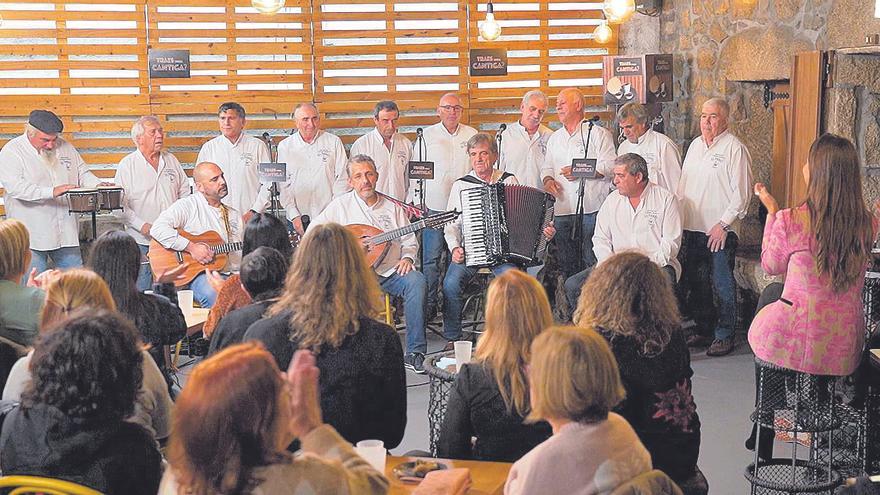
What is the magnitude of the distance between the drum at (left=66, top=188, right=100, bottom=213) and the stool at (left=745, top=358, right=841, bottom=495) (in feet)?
15.6

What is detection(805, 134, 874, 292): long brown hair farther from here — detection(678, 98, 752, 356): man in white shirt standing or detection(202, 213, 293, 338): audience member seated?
detection(678, 98, 752, 356): man in white shirt standing

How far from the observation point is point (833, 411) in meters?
4.63

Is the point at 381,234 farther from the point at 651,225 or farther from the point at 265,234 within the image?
the point at 265,234

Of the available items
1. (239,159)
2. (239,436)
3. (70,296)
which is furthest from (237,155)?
(239,436)

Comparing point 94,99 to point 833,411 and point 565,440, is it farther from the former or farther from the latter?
point 565,440

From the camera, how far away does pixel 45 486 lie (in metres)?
2.60

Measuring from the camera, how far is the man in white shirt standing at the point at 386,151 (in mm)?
8508

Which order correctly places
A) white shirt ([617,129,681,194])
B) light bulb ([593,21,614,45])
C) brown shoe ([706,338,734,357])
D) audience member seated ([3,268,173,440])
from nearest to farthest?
audience member seated ([3,268,173,440]) → brown shoe ([706,338,734,357]) → white shirt ([617,129,681,194]) → light bulb ([593,21,614,45])

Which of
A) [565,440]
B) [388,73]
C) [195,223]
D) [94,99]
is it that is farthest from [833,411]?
[94,99]

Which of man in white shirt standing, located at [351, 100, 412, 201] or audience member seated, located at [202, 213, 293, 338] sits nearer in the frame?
audience member seated, located at [202, 213, 293, 338]

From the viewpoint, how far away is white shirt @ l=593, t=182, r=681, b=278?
286 inches

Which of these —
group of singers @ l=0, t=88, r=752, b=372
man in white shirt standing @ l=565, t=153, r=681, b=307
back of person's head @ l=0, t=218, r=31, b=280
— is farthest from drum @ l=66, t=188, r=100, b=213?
man in white shirt standing @ l=565, t=153, r=681, b=307

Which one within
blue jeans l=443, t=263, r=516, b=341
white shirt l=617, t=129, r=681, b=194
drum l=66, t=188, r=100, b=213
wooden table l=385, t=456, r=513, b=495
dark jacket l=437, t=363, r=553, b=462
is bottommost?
blue jeans l=443, t=263, r=516, b=341

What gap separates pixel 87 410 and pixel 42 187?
18.3 ft
